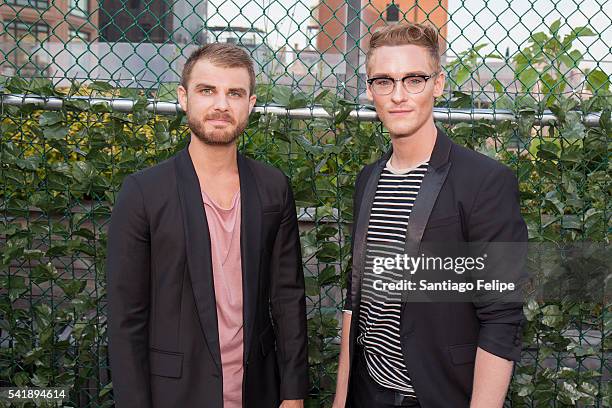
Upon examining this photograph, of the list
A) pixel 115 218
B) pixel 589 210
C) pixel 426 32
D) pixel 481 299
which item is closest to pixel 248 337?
pixel 115 218

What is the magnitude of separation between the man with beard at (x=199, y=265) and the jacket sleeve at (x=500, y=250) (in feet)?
2.16

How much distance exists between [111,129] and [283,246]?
0.92 m

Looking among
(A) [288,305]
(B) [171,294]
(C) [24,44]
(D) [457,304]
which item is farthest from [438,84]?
(C) [24,44]

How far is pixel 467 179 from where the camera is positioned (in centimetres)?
178

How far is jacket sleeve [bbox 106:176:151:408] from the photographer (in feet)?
6.17

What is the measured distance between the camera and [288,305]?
214 cm

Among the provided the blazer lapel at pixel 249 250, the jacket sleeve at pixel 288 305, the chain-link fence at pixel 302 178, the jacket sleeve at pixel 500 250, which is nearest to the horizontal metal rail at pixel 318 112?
the chain-link fence at pixel 302 178

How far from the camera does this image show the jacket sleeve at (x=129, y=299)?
188cm

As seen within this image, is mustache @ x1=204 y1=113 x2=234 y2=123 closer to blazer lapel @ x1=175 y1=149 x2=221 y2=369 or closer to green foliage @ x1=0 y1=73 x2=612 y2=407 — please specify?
blazer lapel @ x1=175 y1=149 x2=221 y2=369

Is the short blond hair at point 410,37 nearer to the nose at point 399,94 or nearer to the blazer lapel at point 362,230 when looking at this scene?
the nose at point 399,94

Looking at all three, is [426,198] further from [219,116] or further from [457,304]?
[219,116]

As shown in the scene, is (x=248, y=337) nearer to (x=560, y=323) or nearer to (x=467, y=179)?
(x=467, y=179)

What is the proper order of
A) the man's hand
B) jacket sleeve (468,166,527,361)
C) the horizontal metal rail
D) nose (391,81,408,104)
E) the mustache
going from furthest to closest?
the horizontal metal rail
the man's hand
the mustache
nose (391,81,408,104)
jacket sleeve (468,166,527,361)

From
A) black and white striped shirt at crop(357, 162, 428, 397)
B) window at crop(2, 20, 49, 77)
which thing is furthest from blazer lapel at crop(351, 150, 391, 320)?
window at crop(2, 20, 49, 77)
